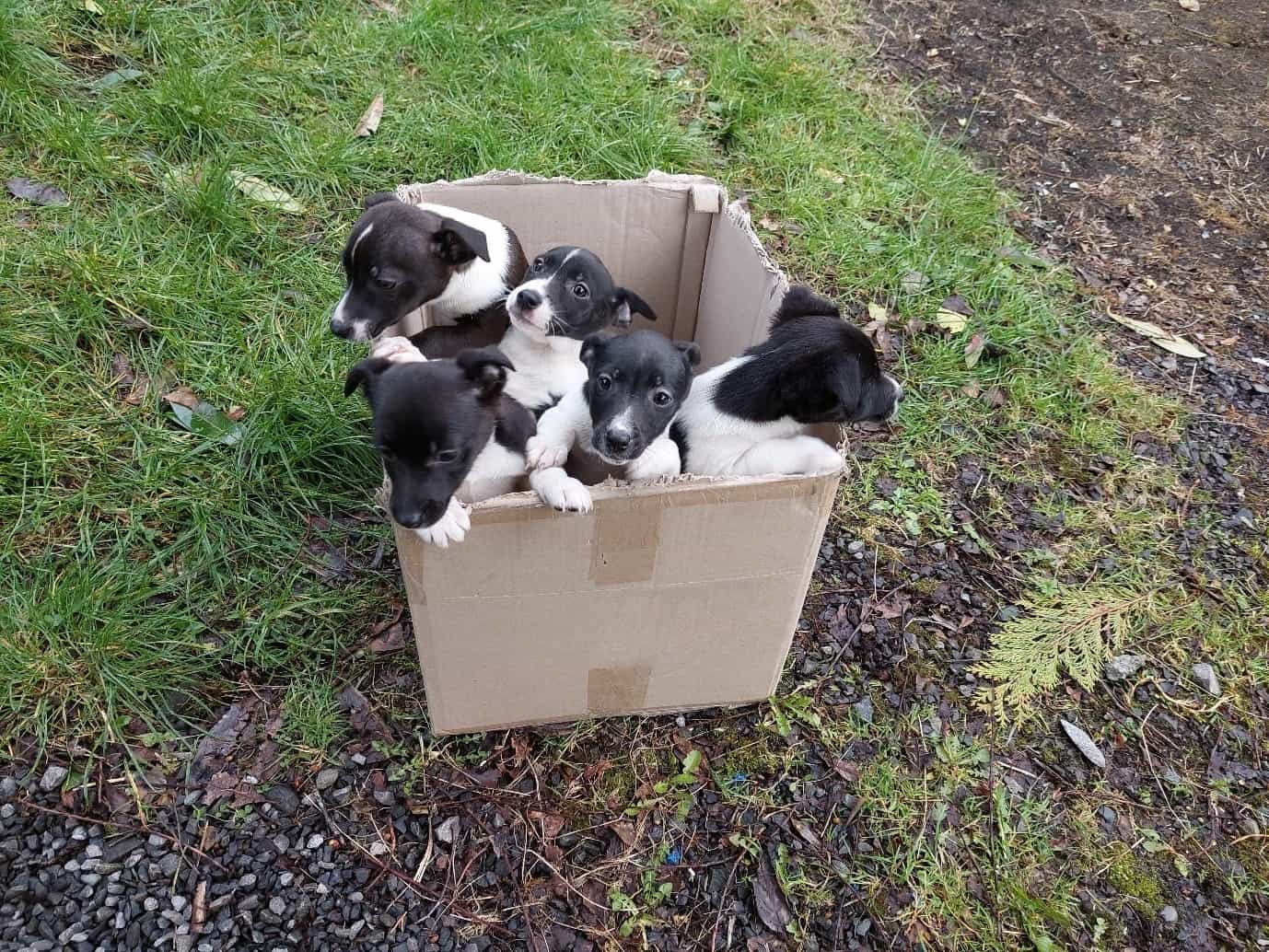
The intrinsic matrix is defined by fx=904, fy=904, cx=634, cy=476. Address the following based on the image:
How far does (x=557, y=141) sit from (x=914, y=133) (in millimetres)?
2230

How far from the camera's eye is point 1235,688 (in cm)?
313

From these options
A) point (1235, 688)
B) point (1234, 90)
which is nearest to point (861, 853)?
point (1235, 688)

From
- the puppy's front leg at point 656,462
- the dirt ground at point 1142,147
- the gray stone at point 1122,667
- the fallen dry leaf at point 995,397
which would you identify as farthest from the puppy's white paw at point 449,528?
the dirt ground at point 1142,147

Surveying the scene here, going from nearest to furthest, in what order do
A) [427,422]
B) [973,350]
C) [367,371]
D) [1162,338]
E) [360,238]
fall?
[427,422], [367,371], [360,238], [973,350], [1162,338]

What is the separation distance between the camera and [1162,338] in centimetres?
446

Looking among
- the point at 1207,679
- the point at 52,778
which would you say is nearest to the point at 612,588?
the point at 52,778

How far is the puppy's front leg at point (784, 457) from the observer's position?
2449mm

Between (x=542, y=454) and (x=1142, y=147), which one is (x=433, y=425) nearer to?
(x=542, y=454)

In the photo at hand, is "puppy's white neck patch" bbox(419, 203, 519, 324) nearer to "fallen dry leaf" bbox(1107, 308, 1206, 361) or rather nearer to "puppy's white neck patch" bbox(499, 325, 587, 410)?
"puppy's white neck patch" bbox(499, 325, 587, 410)

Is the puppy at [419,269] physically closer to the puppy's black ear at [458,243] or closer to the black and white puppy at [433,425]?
the puppy's black ear at [458,243]

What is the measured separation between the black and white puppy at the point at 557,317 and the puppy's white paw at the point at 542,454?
316 mm

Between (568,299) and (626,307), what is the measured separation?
0.24 m

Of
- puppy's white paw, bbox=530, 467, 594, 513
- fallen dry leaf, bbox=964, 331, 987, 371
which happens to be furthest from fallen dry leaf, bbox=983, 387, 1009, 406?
puppy's white paw, bbox=530, 467, 594, 513

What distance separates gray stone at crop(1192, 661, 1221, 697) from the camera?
10.2 ft
